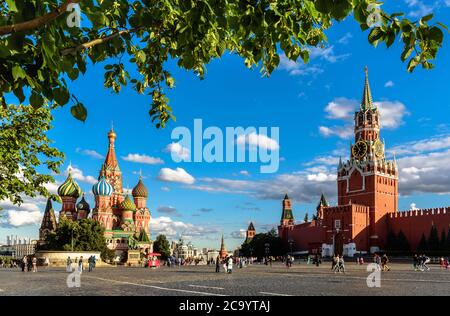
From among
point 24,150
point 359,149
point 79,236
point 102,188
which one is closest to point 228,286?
point 24,150

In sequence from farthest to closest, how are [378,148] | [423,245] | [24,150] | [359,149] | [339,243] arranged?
[359,149], [378,148], [339,243], [423,245], [24,150]

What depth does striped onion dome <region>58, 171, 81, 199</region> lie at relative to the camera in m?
78.4

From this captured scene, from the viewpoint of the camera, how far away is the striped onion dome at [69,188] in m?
78.4

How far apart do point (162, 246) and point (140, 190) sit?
37.0ft

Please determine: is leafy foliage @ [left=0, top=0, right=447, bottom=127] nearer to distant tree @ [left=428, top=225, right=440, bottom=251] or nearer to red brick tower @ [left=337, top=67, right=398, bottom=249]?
distant tree @ [left=428, top=225, right=440, bottom=251]

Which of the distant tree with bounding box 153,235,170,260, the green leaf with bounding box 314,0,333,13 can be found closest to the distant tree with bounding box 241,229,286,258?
the distant tree with bounding box 153,235,170,260

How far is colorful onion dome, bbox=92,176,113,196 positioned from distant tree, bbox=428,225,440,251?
48.0 m

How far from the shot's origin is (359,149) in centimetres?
8425

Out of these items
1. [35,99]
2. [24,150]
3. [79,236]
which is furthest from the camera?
[79,236]

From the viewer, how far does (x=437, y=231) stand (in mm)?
67625

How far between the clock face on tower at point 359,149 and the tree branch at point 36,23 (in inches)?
3230

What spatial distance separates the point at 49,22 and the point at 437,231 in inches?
2804

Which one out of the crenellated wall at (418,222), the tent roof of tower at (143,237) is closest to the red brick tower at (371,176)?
the crenellated wall at (418,222)

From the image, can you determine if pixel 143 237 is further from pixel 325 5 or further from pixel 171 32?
pixel 325 5
